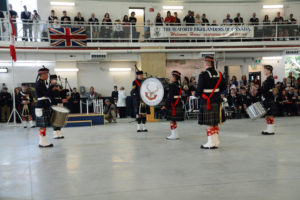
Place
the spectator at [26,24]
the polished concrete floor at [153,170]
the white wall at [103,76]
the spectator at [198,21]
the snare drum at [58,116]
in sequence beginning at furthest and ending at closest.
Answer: the white wall at [103,76] → the spectator at [198,21] → the spectator at [26,24] → the snare drum at [58,116] → the polished concrete floor at [153,170]

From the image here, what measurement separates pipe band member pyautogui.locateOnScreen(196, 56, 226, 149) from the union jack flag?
9148 mm

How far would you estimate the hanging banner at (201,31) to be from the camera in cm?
1406

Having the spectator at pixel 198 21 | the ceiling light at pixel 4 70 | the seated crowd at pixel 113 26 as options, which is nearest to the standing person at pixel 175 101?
the seated crowd at pixel 113 26

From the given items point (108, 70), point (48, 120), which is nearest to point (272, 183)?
point (48, 120)

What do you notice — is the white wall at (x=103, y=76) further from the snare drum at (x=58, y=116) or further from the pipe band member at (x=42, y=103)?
the snare drum at (x=58, y=116)

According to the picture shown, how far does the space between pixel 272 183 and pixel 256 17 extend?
54.1ft

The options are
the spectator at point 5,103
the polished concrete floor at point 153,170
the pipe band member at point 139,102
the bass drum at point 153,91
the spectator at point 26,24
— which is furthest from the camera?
the spectator at point 5,103

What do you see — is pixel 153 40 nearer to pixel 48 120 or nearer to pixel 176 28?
pixel 176 28

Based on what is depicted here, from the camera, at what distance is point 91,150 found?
595cm

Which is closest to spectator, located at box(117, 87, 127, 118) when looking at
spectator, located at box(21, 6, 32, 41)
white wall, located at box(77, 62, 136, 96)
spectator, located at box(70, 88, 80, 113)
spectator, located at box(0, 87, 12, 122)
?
spectator, located at box(70, 88, 80, 113)

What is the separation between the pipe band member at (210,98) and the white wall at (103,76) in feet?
34.6

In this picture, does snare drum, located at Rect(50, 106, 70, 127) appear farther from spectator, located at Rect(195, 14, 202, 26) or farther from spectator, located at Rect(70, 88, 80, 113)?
spectator, located at Rect(195, 14, 202, 26)

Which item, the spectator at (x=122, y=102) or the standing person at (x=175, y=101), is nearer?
the standing person at (x=175, y=101)

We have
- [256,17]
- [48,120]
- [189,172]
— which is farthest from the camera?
[256,17]
